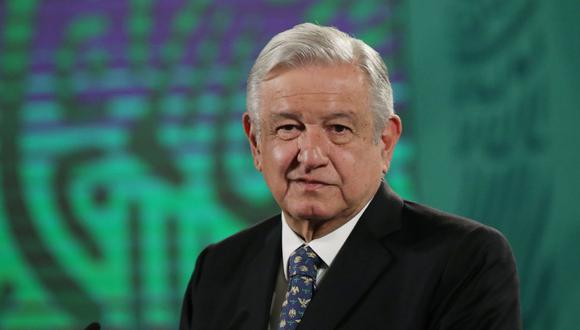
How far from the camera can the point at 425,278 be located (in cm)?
157

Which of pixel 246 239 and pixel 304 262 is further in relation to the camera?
pixel 246 239

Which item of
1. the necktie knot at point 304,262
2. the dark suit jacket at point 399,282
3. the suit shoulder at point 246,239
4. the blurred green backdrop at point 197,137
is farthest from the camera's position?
the blurred green backdrop at point 197,137

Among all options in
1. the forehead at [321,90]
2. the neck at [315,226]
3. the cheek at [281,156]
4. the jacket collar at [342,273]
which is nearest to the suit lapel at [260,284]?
the jacket collar at [342,273]

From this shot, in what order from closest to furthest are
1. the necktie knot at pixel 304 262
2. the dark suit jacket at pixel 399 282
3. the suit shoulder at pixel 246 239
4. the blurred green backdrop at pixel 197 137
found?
the dark suit jacket at pixel 399 282 < the necktie knot at pixel 304 262 < the suit shoulder at pixel 246 239 < the blurred green backdrop at pixel 197 137

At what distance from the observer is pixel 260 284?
1748 millimetres

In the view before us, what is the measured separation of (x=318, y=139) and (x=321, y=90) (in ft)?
0.30

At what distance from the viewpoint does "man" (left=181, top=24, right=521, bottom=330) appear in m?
1.55

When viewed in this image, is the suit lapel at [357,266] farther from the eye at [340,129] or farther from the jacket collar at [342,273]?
the eye at [340,129]

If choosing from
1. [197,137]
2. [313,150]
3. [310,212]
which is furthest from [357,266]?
[197,137]

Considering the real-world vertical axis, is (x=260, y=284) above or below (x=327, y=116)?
below

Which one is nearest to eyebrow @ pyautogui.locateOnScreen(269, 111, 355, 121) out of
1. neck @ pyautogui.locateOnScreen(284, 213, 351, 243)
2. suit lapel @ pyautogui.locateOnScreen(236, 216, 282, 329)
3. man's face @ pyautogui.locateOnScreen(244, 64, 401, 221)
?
man's face @ pyautogui.locateOnScreen(244, 64, 401, 221)

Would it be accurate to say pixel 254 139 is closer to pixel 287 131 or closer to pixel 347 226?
pixel 287 131

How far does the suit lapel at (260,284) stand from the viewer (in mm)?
1693

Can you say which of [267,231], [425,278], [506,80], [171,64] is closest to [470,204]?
[506,80]
